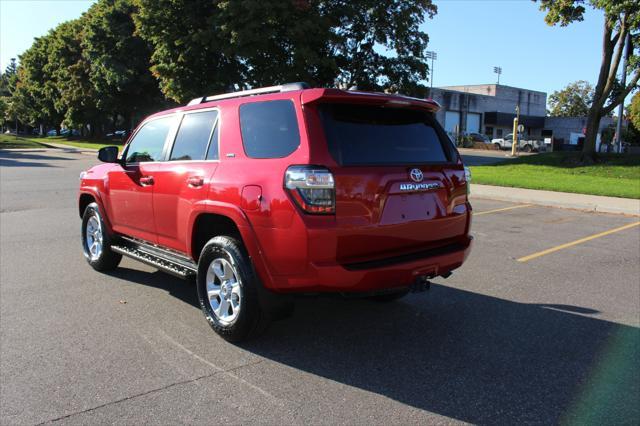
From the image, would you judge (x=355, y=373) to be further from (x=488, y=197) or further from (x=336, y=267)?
(x=488, y=197)

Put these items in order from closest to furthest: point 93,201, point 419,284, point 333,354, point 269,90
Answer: point 419,284 < point 333,354 < point 269,90 < point 93,201

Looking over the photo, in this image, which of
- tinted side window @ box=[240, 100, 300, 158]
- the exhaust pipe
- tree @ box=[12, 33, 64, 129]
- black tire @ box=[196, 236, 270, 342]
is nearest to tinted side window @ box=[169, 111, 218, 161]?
tinted side window @ box=[240, 100, 300, 158]

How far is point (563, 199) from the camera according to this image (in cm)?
1384

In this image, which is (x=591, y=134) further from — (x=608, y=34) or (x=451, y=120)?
(x=451, y=120)

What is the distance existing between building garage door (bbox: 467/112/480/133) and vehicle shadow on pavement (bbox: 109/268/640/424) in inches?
2873

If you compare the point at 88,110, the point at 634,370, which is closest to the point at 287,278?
the point at 634,370

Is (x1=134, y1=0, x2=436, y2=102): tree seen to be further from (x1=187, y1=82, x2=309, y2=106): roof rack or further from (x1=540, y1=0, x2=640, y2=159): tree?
(x1=187, y1=82, x2=309, y2=106): roof rack

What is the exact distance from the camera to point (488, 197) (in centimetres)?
1491

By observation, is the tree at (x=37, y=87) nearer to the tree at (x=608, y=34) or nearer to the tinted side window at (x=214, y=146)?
the tree at (x=608, y=34)

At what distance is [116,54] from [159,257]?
47.5 metres

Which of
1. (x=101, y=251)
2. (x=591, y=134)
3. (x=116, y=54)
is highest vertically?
(x=116, y=54)

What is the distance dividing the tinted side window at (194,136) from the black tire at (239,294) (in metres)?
0.94

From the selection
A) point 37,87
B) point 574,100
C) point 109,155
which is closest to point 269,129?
point 109,155

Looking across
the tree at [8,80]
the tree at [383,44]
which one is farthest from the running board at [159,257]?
the tree at [8,80]
